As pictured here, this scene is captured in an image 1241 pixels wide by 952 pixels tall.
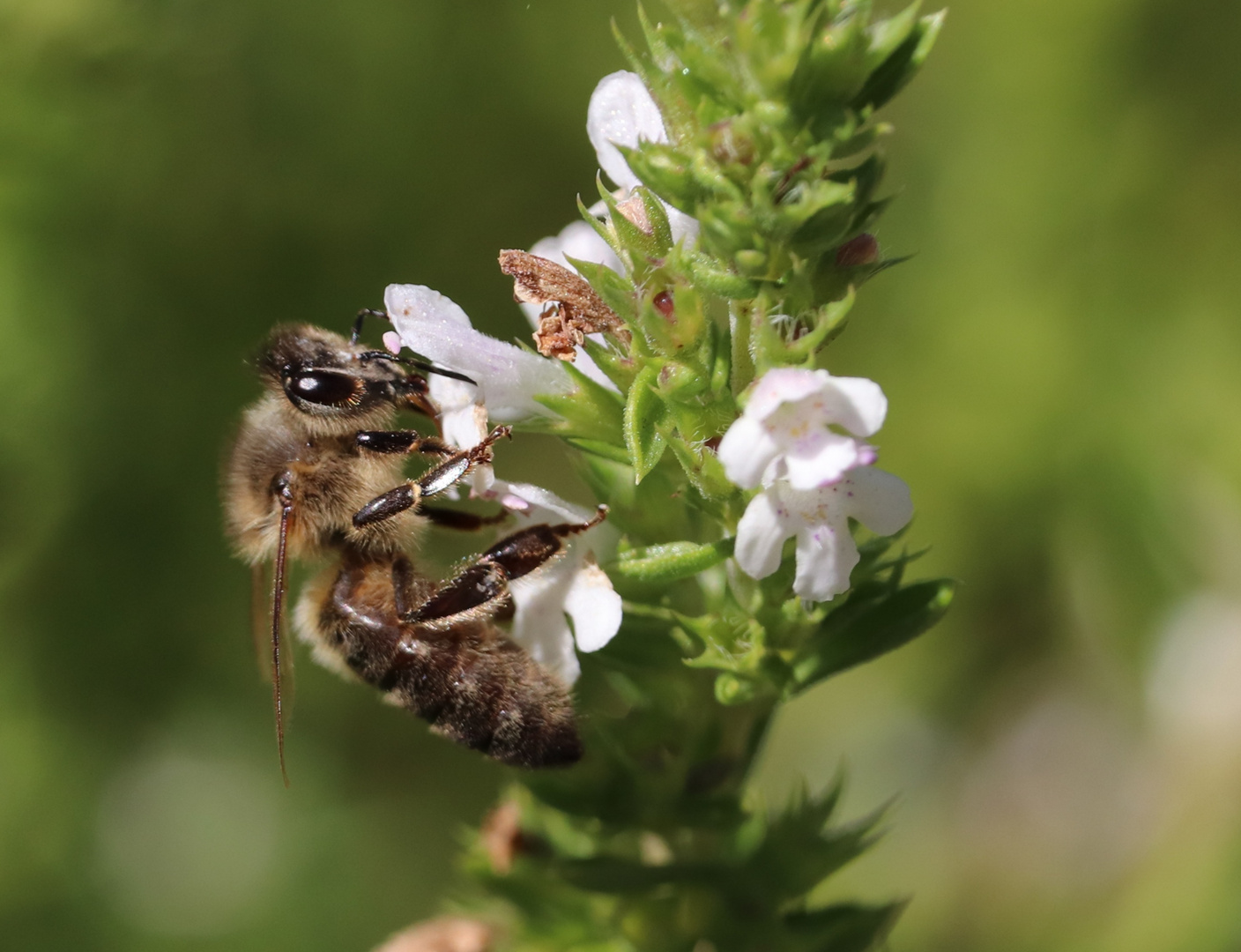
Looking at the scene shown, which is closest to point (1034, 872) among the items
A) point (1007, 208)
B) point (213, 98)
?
point (1007, 208)

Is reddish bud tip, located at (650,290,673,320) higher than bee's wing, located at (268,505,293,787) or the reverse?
higher

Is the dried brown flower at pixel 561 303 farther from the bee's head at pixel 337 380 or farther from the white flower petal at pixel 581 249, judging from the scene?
the bee's head at pixel 337 380

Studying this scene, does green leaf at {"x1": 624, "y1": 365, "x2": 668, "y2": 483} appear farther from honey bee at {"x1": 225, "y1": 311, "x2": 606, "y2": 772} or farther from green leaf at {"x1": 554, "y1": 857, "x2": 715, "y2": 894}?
green leaf at {"x1": 554, "y1": 857, "x2": 715, "y2": 894}

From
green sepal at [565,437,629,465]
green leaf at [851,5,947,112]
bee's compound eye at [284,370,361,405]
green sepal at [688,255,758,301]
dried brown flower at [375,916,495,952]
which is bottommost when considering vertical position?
dried brown flower at [375,916,495,952]

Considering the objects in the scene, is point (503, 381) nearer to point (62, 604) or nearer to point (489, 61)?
point (62, 604)

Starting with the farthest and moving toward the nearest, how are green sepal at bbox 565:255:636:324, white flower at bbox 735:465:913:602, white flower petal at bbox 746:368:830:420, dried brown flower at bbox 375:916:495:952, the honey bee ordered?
dried brown flower at bbox 375:916:495:952 → the honey bee → green sepal at bbox 565:255:636:324 → white flower at bbox 735:465:913:602 → white flower petal at bbox 746:368:830:420

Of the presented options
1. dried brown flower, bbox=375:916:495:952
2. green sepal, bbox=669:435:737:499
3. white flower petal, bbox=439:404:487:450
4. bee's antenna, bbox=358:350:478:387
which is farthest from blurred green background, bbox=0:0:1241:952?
green sepal, bbox=669:435:737:499

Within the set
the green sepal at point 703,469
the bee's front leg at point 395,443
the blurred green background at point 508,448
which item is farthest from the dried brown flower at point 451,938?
the blurred green background at point 508,448
